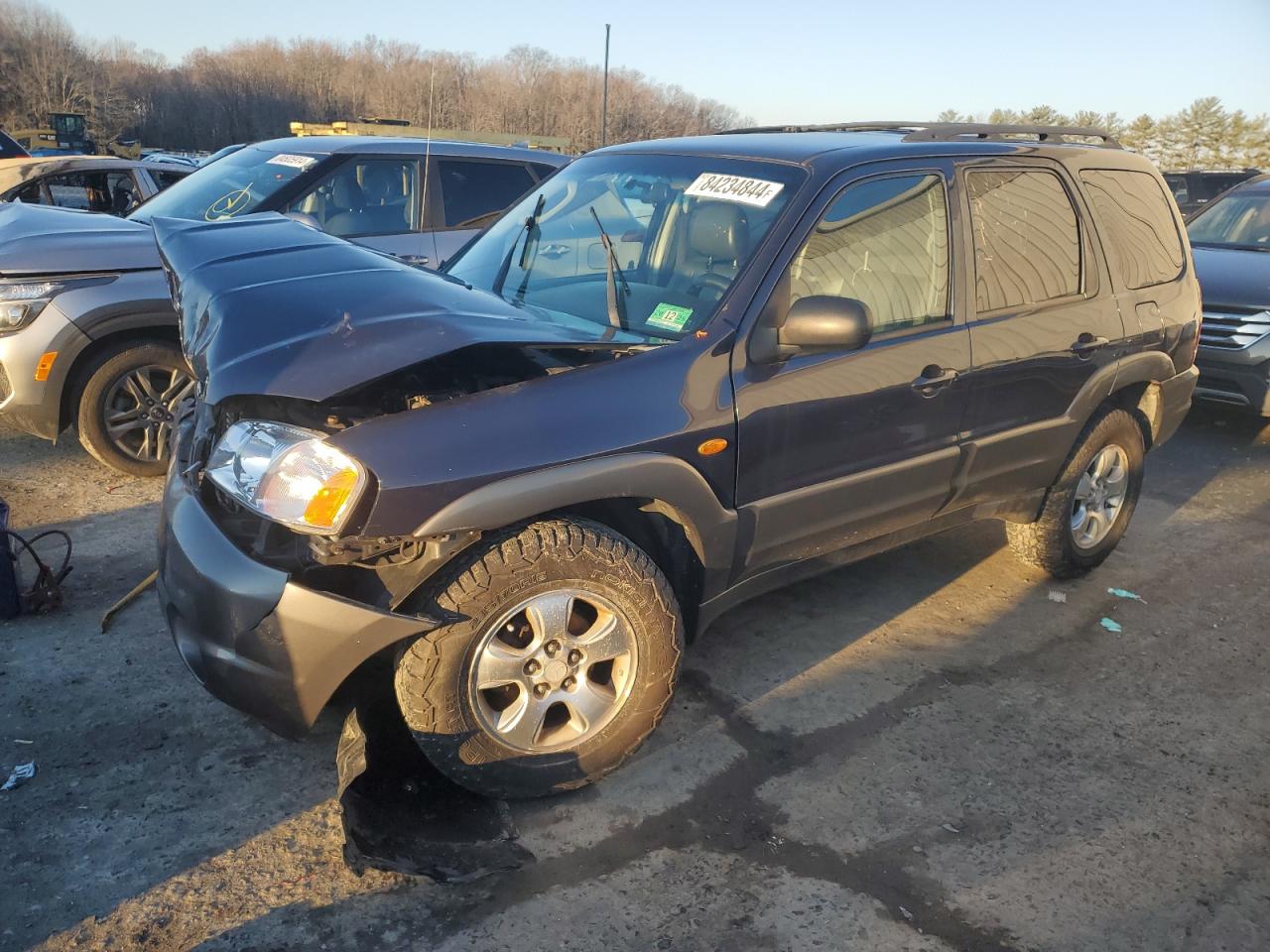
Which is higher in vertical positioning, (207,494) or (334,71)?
(334,71)

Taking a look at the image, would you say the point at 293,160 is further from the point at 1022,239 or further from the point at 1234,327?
the point at 1234,327

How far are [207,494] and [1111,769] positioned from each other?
121 inches

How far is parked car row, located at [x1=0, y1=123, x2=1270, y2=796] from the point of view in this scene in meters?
2.51

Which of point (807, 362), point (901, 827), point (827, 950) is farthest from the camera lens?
point (807, 362)

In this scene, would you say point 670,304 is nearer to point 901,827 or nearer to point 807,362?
point 807,362

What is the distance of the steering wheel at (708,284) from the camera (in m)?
3.11

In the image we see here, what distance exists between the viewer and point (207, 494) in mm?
2816

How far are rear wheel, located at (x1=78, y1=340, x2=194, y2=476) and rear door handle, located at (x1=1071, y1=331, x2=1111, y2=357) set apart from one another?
444cm

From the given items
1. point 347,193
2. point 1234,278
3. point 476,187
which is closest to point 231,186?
point 347,193

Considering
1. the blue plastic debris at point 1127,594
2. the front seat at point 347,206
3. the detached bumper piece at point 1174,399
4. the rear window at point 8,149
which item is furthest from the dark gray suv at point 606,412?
the rear window at point 8,149


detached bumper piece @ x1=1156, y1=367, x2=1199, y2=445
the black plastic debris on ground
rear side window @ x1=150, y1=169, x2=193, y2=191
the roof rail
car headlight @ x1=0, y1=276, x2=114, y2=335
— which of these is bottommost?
the black plastic debris on ground

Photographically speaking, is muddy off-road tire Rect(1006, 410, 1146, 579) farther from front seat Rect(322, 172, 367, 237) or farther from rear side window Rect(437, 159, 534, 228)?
front seat Rect(322, 172, 367, 237)

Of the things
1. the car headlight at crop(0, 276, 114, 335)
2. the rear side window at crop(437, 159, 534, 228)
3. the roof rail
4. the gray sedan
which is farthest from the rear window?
the roof rail

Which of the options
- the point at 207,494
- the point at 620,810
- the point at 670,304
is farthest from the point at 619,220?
the point at 620,810
